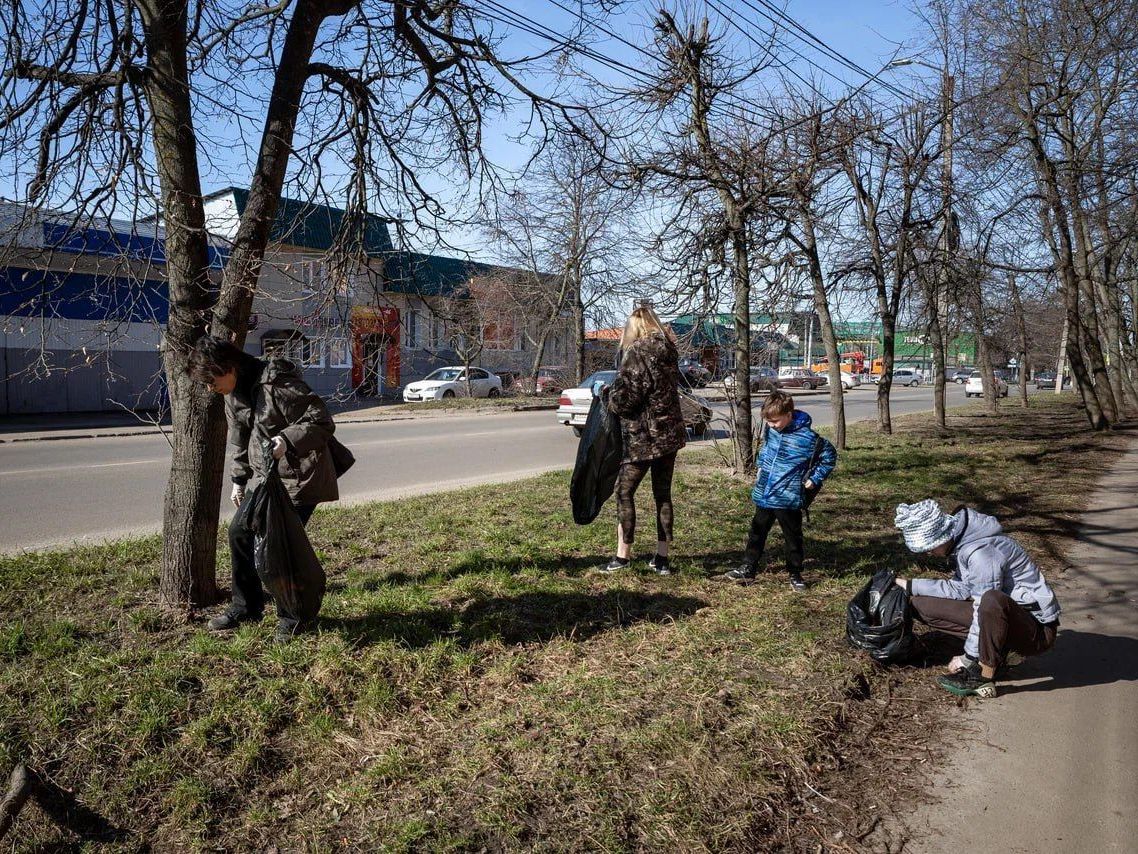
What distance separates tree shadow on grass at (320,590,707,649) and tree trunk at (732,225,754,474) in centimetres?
476

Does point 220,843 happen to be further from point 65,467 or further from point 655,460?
point 65,467

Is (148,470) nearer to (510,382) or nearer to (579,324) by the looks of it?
(579,324)

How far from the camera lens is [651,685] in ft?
12.4

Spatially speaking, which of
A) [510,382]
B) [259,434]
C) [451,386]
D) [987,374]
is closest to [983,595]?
[259,434]

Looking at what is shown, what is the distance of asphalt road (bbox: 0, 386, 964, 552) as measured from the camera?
745cm

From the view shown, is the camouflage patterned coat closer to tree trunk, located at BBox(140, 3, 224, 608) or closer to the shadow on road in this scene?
the shadow on road

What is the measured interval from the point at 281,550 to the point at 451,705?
3.65 feet

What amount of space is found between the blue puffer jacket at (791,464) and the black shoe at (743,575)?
468mm

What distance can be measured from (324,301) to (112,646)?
2.24m

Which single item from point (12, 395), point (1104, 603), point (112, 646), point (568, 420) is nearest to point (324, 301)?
point (112, 646)

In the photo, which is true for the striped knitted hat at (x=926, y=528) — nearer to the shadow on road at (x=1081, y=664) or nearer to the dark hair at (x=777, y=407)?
the shadow on road at (x=1081, y=664)

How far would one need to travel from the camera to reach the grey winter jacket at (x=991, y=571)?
12.8 feet

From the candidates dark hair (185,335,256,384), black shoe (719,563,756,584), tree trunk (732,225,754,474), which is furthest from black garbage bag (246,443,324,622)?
tree trunk (732,225,754,474)

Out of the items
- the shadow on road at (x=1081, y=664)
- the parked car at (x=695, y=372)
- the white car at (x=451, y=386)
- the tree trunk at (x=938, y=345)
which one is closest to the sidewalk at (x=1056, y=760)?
the shadow on road at (x=1081, y=664)
